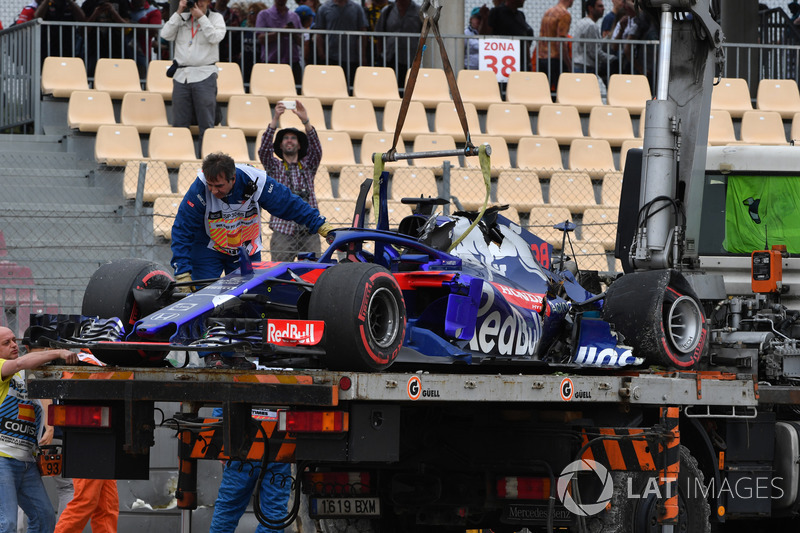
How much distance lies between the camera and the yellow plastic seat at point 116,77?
53.4ft

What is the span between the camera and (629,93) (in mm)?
17812

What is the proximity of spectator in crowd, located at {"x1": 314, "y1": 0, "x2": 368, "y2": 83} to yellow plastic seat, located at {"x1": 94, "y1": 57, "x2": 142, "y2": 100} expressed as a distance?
Result: 9.24 feet

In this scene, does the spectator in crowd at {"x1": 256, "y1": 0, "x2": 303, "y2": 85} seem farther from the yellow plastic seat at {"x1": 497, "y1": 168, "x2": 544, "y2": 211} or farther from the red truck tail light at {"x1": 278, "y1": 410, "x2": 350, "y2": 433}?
the red truck tail light at {"x1": 278, "y1": 410, "x2": 350, "y2": 433}

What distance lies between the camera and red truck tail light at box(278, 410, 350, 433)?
242 inches

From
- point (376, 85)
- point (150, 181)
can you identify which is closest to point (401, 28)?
point (376, 85)

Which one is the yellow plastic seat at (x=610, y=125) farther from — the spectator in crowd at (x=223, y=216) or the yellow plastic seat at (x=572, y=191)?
the spectator in crowd at (x=223, y=216)

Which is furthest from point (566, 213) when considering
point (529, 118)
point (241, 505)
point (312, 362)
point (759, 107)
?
point (312, 362)

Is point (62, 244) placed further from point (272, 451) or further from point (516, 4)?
point (516, 4)

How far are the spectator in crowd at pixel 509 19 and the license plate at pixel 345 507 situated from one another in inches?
464

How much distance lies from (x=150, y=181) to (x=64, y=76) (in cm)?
307

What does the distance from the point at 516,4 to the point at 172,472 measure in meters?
10.6

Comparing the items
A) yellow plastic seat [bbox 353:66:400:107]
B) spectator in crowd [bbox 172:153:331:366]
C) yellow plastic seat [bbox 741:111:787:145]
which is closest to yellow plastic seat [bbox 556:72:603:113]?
yellow plastic seat [bbox 741:111:787:145]

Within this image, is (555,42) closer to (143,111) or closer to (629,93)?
(629,93)

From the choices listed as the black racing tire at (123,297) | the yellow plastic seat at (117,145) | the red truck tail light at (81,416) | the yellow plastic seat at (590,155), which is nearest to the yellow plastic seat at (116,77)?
the yellow plastic seat at (117,145)
